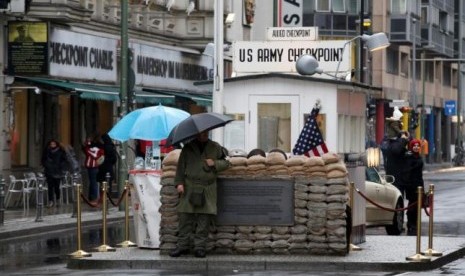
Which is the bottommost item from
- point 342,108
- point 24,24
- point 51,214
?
point 51,214

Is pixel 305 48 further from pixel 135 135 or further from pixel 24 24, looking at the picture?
pixel 24 24

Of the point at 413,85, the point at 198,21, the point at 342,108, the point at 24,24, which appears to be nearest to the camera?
the point at 342,108

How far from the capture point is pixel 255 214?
765 inches

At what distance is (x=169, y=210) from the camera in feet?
64.2

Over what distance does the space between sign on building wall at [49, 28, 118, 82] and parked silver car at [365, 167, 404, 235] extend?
45.4 feet

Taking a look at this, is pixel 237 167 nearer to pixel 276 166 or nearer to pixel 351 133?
pixel 276 166

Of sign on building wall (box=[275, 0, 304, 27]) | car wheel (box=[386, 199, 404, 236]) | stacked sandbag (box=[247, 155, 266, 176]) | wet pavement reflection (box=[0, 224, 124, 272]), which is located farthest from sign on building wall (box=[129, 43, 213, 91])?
stacked sandbag (box=[247, 155, 266, 176])

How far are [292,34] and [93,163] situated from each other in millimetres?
12833

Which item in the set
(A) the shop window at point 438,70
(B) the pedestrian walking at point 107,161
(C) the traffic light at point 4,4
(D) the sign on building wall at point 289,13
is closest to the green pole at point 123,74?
(C) the traffic light at point 4,4

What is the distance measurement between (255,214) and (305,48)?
21.2 ft

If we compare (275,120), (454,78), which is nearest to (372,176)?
(275,120)

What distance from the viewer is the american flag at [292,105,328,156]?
833 inches

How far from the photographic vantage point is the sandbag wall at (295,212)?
19.1 m

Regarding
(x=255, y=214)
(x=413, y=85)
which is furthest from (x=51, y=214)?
(x=413, y=85)
